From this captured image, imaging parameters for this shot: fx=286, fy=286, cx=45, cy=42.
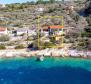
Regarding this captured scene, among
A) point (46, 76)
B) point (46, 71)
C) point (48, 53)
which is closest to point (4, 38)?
point (48, 53)

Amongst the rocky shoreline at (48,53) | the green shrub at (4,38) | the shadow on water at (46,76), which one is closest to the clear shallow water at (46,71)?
the shadow on water at (46,76)

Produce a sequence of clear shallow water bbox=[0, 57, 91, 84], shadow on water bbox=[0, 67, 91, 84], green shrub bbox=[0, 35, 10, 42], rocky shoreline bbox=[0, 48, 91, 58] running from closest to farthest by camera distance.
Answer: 1. shadow on water bbox=[0, 67, 91, 84]
2. clear shallow water bbox=[0, 57, 91, 84]
3. rocky shoreline bbox=[0, 48, 91, 58]
4. green shrub bbox=[0, 35, 10, 42]

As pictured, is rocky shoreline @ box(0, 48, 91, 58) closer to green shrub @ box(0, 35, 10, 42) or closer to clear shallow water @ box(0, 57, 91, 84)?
clear shallow water @ box(0, 57, 91, 84)

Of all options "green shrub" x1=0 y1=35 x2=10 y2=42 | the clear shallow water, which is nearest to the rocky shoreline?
the clear shallow water

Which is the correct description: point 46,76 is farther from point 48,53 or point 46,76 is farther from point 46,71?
point 48,53

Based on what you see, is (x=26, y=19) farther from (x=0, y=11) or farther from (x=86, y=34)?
(x=86, y=34)

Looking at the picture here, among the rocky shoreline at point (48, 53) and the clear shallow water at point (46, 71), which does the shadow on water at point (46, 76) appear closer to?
the clear shallow water at point (46, 71)

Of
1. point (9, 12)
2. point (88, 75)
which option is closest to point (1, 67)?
point (88, 75)
